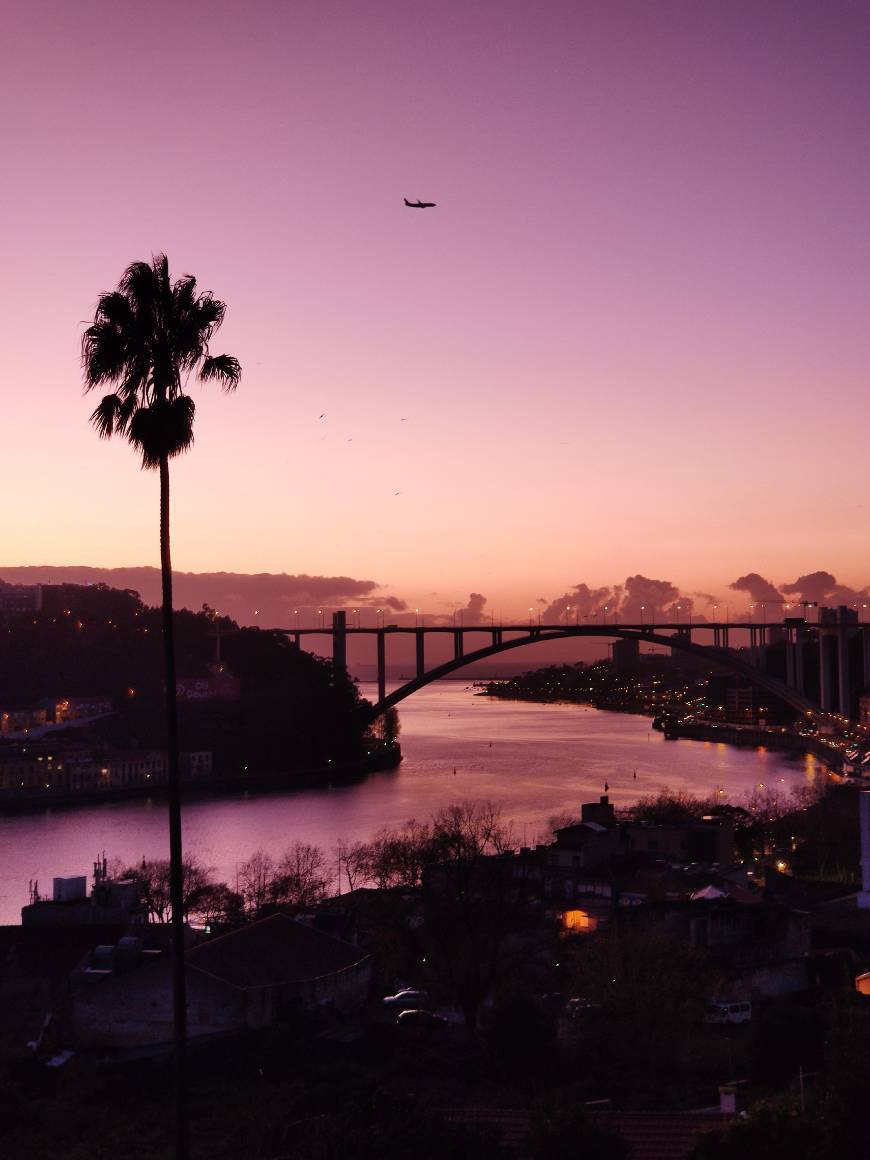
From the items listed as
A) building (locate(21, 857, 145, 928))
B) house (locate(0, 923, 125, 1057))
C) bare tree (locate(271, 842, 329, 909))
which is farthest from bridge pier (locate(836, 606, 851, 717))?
Answer: house (locate(0, 923, 125, 1057))

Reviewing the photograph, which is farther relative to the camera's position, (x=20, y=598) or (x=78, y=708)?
(x=20, y=598)

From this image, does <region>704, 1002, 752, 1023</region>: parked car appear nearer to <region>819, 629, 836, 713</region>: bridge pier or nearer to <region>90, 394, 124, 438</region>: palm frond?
<region>90, 394, 124, 438</region>: palm frond

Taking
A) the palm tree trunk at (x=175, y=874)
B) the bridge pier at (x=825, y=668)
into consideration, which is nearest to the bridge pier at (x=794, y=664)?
the bridge pier at (x=825, y=668)

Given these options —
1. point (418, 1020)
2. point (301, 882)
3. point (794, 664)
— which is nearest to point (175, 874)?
point (418, 1020)

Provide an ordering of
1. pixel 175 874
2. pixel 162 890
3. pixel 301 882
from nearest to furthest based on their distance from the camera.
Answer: pixel 175 874
pixel 162 890
pixel 301 882

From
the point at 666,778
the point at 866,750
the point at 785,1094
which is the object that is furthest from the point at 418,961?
the point at 866,750

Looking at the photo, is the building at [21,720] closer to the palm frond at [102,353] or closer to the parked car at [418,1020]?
the parked car at [418,1020]

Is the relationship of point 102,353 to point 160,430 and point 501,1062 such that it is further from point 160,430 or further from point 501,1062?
point 501,1062
